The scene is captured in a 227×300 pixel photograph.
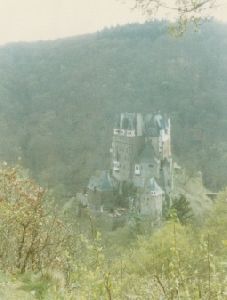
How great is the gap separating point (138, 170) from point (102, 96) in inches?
2132

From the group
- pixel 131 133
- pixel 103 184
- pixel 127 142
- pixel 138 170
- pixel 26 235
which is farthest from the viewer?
pixel 127 142

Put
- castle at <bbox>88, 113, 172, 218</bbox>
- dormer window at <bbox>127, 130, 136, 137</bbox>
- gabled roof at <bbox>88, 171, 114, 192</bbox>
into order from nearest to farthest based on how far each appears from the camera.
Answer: castle at <bbox>88, 113, 172, 218</bbox>
gabled roof at <bbox>88, 171, 114, 192</bbox>
dormer window at <bbox>127, 130, 136, 137</bbox>

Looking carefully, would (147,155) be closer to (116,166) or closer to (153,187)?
(116,166)

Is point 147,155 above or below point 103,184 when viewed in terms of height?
above

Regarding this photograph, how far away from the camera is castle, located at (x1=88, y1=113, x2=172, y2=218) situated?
61188 millimetres

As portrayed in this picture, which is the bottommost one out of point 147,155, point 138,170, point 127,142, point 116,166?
point 138,170

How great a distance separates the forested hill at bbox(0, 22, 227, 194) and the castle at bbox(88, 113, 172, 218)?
12.6 m

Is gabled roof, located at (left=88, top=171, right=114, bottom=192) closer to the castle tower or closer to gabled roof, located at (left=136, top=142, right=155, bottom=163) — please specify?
the castle tower

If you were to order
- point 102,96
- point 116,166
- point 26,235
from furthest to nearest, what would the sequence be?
point 102,96
point 116,166
point 26,235

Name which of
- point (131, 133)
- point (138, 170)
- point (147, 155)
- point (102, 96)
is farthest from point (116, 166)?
point (102, 96)

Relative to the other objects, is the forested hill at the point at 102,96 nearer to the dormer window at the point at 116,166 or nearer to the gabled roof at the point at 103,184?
the dormer window at the point at 116,166

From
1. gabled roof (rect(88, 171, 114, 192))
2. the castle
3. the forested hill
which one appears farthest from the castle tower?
the forested hill

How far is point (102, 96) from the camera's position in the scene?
119625 mm

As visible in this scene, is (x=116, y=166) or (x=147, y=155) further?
(x=116, y=166)
